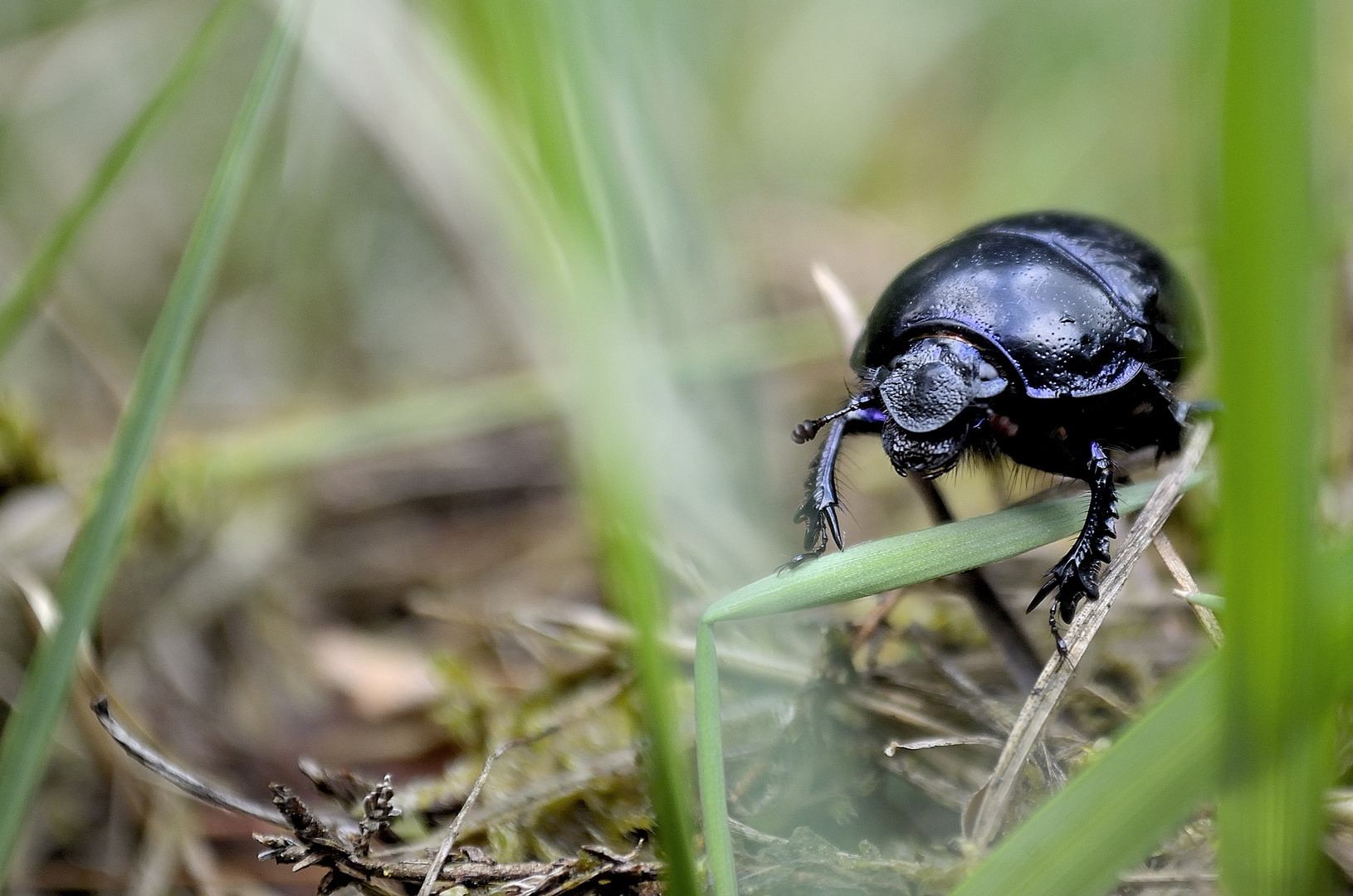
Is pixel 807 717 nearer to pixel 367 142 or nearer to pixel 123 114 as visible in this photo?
pixel 367 142

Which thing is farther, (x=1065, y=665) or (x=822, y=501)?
(x=822, y=501)

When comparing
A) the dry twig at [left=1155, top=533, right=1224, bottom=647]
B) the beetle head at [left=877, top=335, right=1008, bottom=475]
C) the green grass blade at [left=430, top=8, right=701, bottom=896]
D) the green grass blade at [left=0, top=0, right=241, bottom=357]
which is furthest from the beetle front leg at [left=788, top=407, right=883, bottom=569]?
the green grass blade at [left=0, top=0, right=241, bottom=357]

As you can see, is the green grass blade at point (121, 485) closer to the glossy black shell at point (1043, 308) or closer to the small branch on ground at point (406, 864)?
the small branch on ground at point (406, 864)

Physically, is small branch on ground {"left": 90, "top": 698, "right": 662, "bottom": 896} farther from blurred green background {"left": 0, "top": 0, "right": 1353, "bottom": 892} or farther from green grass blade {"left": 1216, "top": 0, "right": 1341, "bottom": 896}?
green grass blade {"left": 1216, "top": 0, "right": 1341, "bottom": 896}

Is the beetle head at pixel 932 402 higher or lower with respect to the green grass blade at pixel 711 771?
higher

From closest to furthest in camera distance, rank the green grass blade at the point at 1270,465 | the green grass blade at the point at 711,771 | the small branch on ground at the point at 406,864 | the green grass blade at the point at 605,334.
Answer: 1. the green grass blade at the point at 1270,465
2. the green grass blade at the point at 605,334
3. the green grass blade at the point at 711,771
4. the small branch on ground at the point at 406,864

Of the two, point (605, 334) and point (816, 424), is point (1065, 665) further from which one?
point (605, 334)

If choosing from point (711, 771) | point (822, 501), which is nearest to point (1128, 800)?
point (711, 771)

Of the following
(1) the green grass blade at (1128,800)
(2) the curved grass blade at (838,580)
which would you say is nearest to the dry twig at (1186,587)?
(2) the curved grass blade at (838,580)
